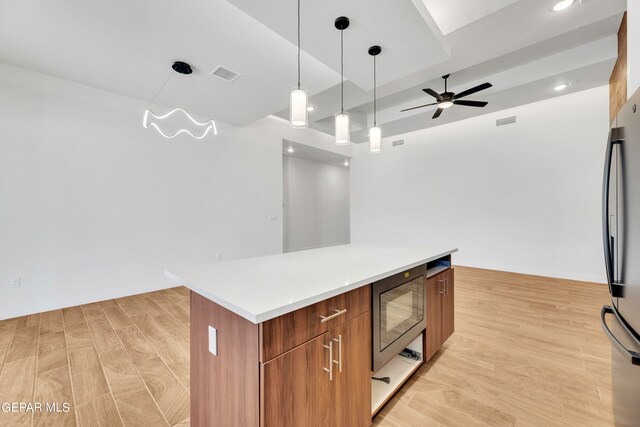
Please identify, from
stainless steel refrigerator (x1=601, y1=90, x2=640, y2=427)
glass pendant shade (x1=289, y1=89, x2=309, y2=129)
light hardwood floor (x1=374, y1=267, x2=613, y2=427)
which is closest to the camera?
stainless steel refrigerator (x1=601, y1=90, x2=640, y2=427)

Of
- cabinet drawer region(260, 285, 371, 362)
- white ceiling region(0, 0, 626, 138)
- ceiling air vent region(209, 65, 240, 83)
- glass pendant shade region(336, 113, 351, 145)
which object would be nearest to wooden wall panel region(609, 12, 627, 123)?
white ceiling region(0, 0, 626, 138)

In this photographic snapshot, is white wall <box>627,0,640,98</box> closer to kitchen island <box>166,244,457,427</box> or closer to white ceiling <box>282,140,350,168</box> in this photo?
kitchen island <box>166,244,457,427</box>

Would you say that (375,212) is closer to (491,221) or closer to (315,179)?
(315,179)

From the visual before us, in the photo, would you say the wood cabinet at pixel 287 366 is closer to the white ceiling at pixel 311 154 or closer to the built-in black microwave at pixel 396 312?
the built-in black microwave at pixel 396 312

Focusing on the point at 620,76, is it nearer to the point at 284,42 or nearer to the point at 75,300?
the point at 284,42

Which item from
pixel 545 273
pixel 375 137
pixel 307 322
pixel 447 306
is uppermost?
pixel 375 137

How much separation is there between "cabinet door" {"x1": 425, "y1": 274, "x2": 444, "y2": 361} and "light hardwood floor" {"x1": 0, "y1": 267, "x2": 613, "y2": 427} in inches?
6.2

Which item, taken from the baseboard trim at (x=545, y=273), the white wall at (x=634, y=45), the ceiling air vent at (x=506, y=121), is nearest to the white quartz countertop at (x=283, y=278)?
the white wall at (x=634, y=45)

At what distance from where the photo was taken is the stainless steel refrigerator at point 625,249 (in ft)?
2.97

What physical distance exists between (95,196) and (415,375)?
425cm

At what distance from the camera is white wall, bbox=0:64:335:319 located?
293cm

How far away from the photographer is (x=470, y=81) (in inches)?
167

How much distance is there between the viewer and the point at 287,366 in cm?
97

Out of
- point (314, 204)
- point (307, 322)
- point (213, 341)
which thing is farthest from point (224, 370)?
point (314, 204)
